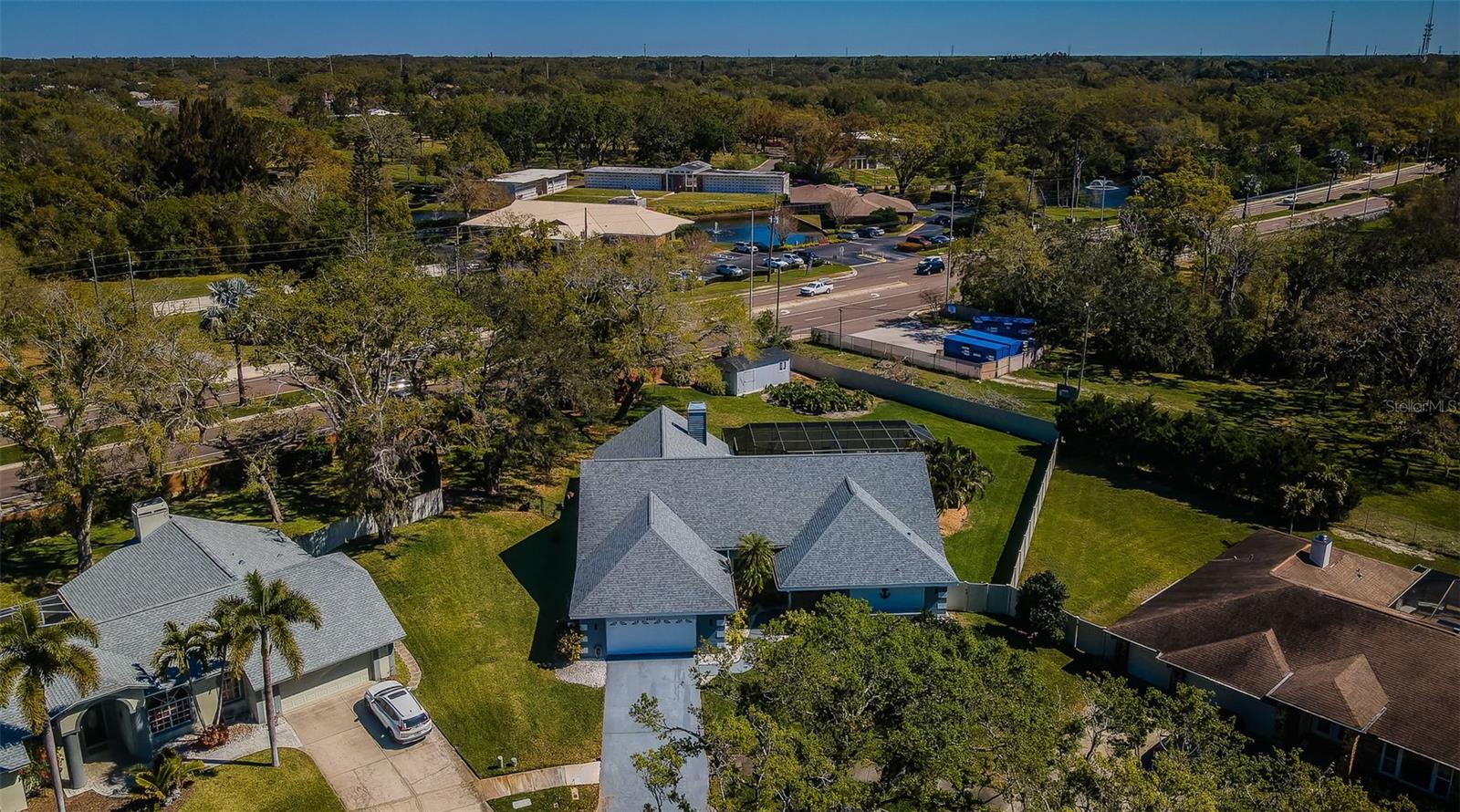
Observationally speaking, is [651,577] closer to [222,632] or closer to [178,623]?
[222,632]

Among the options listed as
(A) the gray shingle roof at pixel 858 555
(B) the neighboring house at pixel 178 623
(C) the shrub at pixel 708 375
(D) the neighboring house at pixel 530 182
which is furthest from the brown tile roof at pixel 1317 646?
(D) the neighboring house at pixel 530 182

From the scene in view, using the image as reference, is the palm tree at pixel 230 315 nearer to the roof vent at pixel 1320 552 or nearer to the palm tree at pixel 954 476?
the palm tree at pixel 954 476

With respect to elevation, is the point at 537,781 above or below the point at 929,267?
below

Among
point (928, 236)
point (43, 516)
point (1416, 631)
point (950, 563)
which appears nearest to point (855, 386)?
point (950, 563)

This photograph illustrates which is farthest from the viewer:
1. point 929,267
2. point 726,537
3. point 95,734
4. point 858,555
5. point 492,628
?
point 929,267

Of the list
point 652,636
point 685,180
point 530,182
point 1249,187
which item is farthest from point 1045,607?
point 685,180
